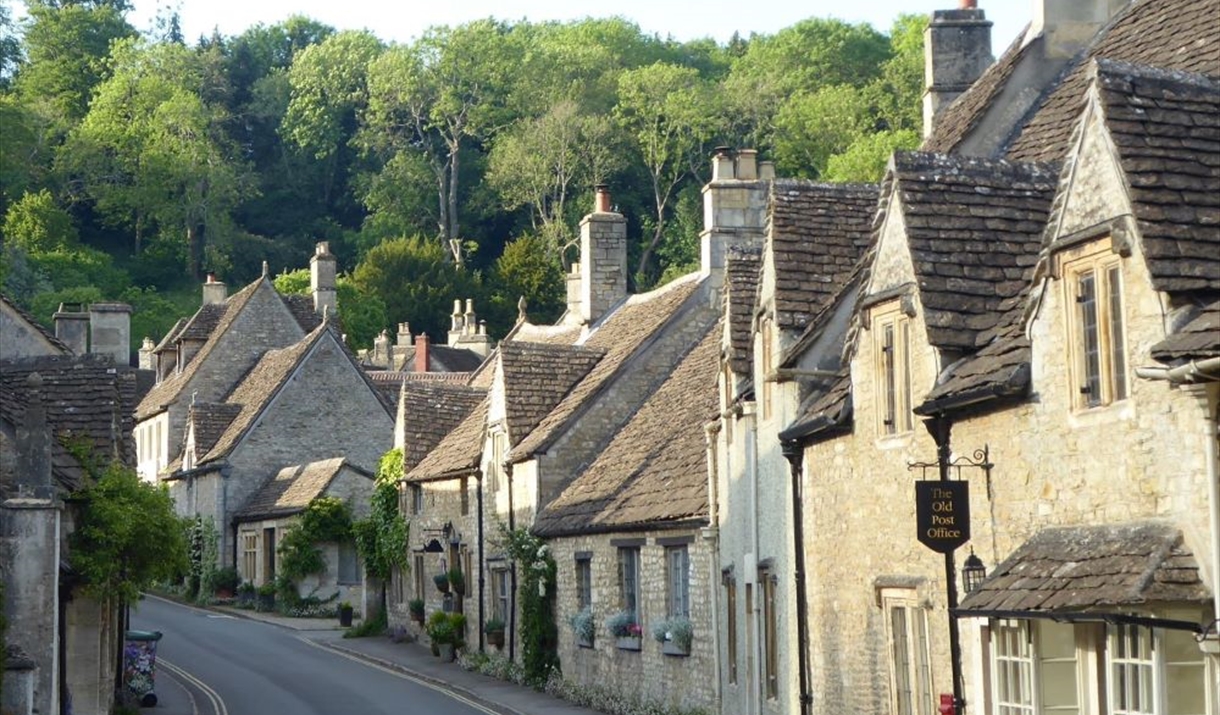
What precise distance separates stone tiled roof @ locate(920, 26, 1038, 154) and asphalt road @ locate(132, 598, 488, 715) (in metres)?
13.4

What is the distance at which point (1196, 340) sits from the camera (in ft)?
43.3

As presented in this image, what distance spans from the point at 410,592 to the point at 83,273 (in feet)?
214

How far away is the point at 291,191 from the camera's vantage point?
12256cm

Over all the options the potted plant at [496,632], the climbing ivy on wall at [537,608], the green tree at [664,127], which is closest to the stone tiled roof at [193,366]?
the green tree at [664,127]

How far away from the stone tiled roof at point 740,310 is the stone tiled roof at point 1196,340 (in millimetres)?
12630

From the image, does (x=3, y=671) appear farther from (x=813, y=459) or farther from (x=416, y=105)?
(x=416, y=105)

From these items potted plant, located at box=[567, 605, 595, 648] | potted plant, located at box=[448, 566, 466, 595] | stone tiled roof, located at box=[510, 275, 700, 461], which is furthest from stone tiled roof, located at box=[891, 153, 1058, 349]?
potted plant, located at box=[448, 566, 466, 595]

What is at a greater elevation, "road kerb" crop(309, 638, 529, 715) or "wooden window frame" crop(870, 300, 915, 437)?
"wooden window frame" crop(870, 300, 915, 437)

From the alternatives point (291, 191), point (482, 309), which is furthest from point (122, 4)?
point (482, 309)

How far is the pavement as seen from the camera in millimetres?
33375

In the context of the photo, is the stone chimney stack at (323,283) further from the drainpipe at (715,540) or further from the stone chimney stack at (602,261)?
the drainpipe at (715,540)

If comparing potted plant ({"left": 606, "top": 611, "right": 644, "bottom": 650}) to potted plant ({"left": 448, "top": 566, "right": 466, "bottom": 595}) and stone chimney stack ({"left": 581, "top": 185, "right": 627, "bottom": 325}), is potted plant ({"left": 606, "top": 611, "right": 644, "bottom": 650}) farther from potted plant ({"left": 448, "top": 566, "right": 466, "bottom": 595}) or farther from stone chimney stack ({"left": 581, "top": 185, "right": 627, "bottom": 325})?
stone chimney stack ({"left": 581, "top": 185, "right": 627, "bottom": 325})

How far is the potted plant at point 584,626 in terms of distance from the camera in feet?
111

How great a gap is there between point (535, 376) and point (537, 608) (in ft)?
18.3
